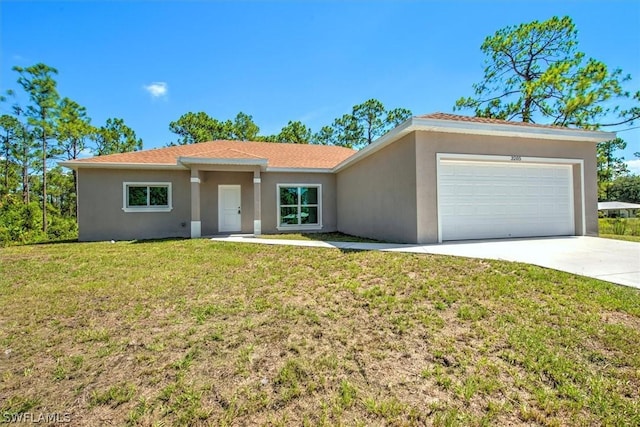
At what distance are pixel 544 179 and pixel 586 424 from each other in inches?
348

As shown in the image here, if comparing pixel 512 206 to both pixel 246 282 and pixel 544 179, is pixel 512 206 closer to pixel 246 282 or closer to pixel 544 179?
pixel 544 179

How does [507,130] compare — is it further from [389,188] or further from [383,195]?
[383,195]

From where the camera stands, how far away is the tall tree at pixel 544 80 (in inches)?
760

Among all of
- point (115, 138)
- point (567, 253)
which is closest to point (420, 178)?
point (567, 253)

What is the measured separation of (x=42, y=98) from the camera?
2088cm

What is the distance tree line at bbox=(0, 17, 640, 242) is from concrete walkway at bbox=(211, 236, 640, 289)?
1774 centimetres

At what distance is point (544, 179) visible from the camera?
897 cm

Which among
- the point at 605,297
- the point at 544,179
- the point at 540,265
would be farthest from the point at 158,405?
the point at 544,179

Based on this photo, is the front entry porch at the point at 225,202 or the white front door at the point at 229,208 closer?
the front entry porch at the point at 225,202

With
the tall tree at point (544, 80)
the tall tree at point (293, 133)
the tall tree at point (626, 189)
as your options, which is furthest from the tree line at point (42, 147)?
the tall tree at point (626, 189)

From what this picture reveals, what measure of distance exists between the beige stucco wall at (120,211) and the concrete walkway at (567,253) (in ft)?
27.5

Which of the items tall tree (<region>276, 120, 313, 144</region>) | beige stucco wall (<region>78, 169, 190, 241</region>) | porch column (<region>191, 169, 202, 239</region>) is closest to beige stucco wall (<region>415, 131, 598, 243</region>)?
porch column (<region>191, 169, 202, 239</region>)

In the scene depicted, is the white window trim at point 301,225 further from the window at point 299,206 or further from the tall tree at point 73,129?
the tall tree at point 73,129

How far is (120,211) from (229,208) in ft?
14.2
